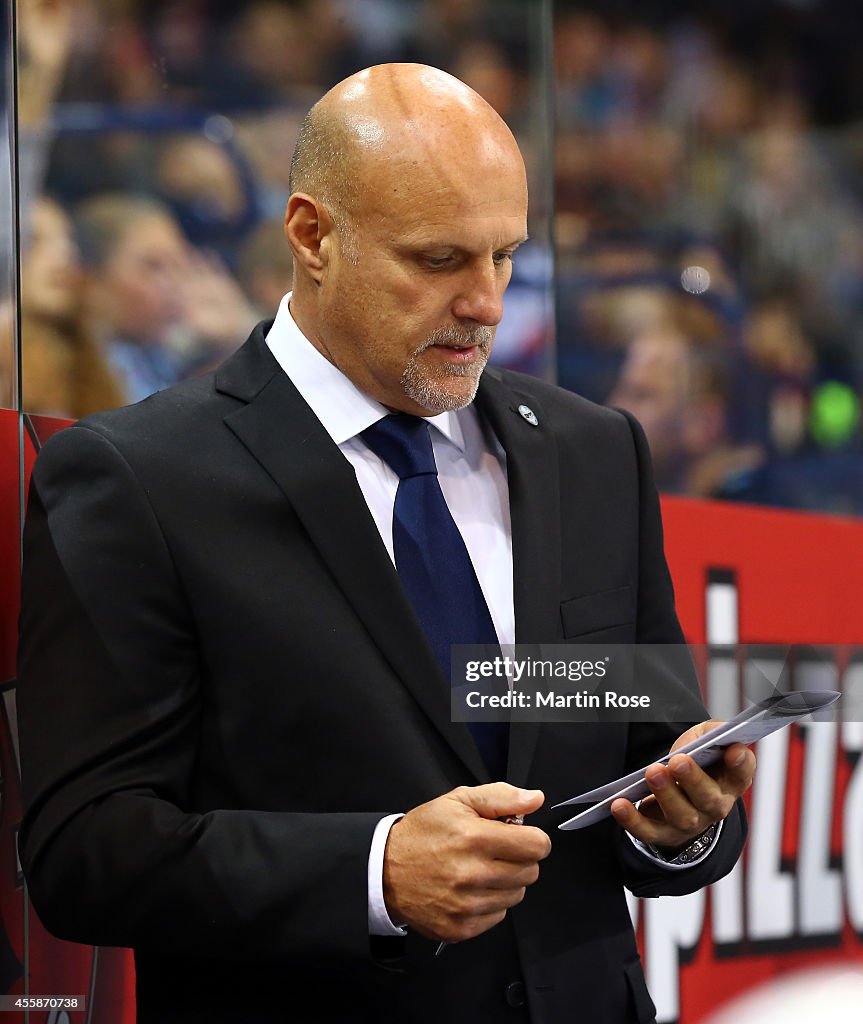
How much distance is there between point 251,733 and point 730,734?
0.39 meters

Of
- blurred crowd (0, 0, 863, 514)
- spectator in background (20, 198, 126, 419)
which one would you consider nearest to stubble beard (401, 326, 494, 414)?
blurred crowd (0, 0, 863, 514)

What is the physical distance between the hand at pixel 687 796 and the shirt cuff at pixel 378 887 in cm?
20

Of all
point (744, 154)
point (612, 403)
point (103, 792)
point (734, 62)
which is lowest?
point (103, 792)

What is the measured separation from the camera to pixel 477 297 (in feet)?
4.13

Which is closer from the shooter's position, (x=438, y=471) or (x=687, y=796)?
(x=687, y=796)

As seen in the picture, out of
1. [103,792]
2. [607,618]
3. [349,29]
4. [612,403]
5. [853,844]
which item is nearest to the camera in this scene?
[103,792]

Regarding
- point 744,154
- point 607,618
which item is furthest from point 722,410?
point 607,618

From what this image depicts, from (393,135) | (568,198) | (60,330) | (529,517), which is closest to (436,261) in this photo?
(393,135)

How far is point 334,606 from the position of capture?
1.21 meters

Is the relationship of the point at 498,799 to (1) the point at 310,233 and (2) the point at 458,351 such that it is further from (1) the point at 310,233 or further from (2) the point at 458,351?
(1) the point at 310,233

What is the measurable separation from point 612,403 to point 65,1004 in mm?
1615

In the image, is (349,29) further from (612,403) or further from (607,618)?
(607,618)

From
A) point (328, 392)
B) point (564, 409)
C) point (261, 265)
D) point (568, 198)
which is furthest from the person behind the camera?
point (568, 198)

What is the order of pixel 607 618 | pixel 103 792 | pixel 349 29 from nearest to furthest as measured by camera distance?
pixel 103 792 → pixel 607 618 → pixel 349 29
